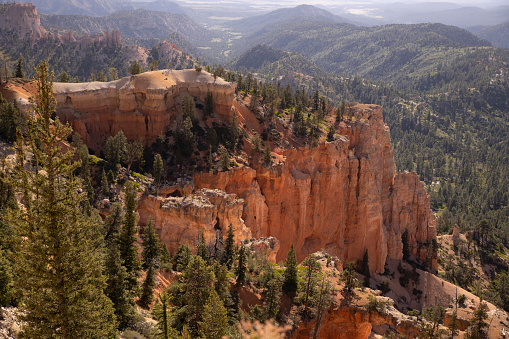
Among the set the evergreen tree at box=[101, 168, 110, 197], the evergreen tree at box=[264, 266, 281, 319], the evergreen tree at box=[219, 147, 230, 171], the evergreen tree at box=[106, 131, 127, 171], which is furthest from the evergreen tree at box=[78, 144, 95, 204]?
the evergreen tree at box=[264, 266, 281, 319]

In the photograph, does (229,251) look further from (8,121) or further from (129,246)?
(8,121)

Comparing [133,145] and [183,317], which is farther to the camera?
[133,145]

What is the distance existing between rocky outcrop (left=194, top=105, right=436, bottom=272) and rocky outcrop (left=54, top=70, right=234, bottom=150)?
45.2 feet

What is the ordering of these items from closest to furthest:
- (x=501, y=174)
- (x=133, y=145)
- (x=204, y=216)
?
1. (x=204, y=216)
2. (x=133, y=145)
3. (x=501, y=174)

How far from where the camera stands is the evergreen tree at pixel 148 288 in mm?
36062

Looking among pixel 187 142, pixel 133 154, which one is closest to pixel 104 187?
pixel 133 154

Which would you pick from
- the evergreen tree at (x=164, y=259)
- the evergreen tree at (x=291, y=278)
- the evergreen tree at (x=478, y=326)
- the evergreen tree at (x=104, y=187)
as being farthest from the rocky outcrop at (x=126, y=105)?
the evergreen tree at (x=478, y=326)

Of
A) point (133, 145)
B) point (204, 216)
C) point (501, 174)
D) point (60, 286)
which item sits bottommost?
point (501, 174)

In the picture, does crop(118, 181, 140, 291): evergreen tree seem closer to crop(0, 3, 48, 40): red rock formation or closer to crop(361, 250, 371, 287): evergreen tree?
crop(361, 250, 371, 287): evergreen tree

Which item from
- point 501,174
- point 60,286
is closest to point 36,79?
point 60,286

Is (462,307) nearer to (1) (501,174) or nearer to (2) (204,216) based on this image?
(2) (204,216)

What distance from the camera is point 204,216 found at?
50.9m

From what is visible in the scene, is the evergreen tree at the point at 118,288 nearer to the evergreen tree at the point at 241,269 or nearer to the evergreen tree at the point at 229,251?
the evergreen tree at the point at 241,269

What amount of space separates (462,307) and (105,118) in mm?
63890
